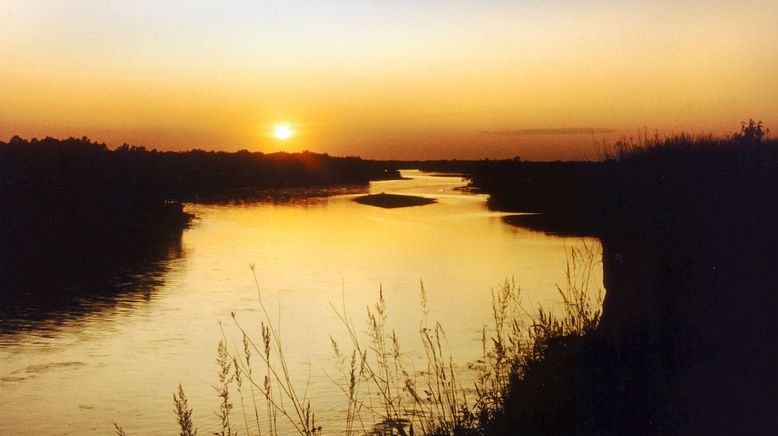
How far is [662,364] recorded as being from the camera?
21.5 feet

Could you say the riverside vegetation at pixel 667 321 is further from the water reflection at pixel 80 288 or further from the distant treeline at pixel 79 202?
the distant treeline at pixel 79 202

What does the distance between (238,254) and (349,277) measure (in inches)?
273

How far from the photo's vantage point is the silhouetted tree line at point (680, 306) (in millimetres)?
5914

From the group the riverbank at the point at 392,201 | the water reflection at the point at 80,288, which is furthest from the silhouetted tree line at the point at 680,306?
the riverbank at the point at 392,201

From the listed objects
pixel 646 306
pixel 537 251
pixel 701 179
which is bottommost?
pixel 537 251

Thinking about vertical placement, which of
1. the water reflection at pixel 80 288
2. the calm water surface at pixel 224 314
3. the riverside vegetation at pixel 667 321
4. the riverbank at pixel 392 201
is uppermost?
the riverside vegetation at pixel 667 321

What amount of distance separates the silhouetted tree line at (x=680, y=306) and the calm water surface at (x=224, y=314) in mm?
3462

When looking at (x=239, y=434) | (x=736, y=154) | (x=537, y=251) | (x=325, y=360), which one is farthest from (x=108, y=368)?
(x=537, y=251)

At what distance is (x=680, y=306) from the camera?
6.62m

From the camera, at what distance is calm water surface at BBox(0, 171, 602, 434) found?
10594 millimetres

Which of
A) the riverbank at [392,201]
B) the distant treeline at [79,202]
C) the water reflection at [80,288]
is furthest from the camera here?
the riverbank at [392,201]

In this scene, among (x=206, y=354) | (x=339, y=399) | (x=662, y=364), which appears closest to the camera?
(x=662, y=364)

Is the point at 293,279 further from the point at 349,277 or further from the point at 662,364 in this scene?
the point at 662,364

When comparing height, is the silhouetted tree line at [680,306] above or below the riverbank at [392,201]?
above
